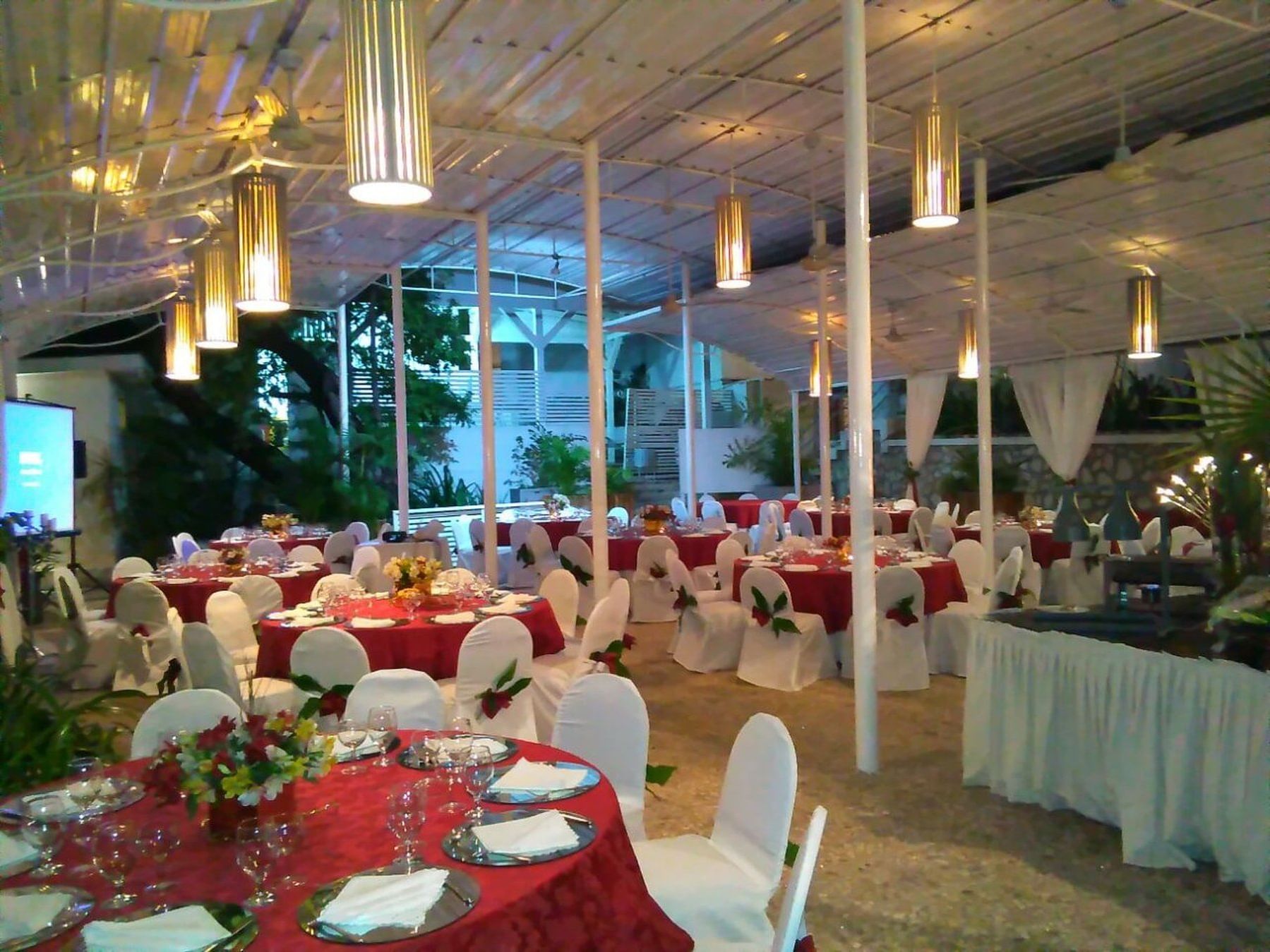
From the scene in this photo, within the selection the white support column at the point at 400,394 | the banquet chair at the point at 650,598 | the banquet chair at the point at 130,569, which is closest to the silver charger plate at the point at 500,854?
the banquet chair at the point at 130,569

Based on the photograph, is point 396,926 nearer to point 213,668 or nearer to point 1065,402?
point 213,668

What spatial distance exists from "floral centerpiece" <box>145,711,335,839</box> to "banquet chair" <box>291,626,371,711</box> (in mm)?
2076

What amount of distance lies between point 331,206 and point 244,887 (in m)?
8.20

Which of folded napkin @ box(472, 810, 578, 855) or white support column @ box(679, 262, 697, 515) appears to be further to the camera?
white support column @ box(679, 262, 697, 515)

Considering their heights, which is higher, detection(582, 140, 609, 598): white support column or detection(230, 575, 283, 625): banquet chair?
detection(582, 140, 609, 598): white support column

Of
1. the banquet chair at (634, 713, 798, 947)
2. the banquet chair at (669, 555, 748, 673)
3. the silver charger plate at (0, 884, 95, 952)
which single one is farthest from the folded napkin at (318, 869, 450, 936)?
the banquet chair at (669, 555, 748, 673)

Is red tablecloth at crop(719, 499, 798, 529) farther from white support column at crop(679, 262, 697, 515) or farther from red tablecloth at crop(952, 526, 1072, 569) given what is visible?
red tablecloth at crop(952, 526, 1072, 569)

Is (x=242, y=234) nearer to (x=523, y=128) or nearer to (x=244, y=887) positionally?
(x=244, y=887)

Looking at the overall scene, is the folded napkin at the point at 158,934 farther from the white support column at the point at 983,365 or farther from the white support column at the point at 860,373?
the white support column at the point at 983,365

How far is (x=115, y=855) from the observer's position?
2.02 m

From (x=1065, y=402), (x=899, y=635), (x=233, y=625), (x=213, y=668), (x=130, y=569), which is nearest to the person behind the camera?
(x=213, y=668)

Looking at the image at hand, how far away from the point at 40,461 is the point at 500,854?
1030cm

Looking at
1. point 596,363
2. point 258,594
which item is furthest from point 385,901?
point 596,363

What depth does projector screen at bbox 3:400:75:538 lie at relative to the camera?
953 centimetres
